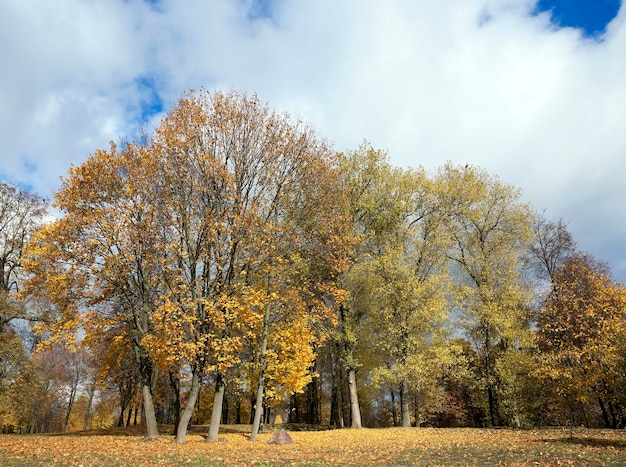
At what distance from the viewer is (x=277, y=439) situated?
1838cm

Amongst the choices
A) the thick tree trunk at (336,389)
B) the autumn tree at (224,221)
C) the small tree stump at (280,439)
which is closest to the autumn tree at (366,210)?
the thick tree trunk at (336,389)

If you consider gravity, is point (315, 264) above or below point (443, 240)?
below

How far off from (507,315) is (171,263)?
74.4 feet

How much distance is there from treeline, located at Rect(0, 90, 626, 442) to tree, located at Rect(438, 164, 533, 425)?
6.1 inches

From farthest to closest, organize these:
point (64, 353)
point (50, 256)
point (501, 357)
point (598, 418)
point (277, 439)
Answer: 1. point (64, 353)
2. point (598, 418)
3. point (501, 357)
4. point (277, 439)
5. point (50, 256)

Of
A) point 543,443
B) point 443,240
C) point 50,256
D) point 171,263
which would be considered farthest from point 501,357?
point 50,256

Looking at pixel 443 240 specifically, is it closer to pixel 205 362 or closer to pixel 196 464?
pixel 205 362

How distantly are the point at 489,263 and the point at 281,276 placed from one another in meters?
17.7

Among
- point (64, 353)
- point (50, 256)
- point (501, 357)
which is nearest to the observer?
point (50, 256)

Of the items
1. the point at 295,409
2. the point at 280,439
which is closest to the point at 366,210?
the point at 280,439

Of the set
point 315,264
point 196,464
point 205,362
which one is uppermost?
point 315,264

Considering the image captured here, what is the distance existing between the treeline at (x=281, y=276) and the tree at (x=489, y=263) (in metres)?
0.15

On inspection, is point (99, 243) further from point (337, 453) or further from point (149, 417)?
point (337, 453)

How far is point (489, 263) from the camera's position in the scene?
102 ft
